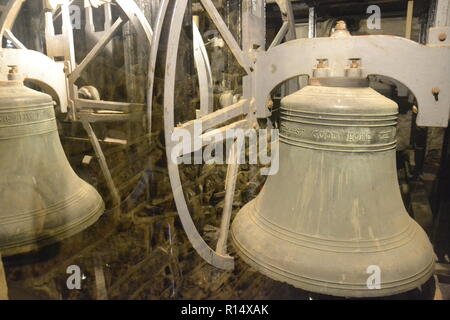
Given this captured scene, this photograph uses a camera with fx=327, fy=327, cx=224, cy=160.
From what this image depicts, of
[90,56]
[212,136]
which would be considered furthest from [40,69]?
[212,136]

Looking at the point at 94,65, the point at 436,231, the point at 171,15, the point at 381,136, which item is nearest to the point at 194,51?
the point at 94,65

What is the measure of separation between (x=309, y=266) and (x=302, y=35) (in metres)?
3.15

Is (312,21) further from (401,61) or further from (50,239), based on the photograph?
(50,239)

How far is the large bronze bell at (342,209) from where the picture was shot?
3.13 feet

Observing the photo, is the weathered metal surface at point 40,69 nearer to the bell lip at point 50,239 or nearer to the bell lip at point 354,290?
the bell lip at point 50,239

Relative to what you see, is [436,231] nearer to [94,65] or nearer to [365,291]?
[365,291]

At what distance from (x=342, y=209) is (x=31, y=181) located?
39.5 inches

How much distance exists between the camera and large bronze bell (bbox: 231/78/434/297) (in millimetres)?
955

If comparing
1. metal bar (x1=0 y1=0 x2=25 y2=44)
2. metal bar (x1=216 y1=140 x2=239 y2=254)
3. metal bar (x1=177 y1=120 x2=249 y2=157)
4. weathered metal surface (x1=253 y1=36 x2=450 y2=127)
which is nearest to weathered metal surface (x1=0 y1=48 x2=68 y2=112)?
metal bar (x1=0 y1=0 x2=25 y2=44)

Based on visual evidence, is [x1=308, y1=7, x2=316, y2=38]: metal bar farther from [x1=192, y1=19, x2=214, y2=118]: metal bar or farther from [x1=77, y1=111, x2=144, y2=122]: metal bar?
[x1=77, y1=111, x2=144, y2=122]: metal bar

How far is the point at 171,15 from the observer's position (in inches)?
38.0

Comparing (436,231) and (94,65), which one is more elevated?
(94,65)

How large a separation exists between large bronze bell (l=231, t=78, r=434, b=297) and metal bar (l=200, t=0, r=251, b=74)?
14.5 inches
